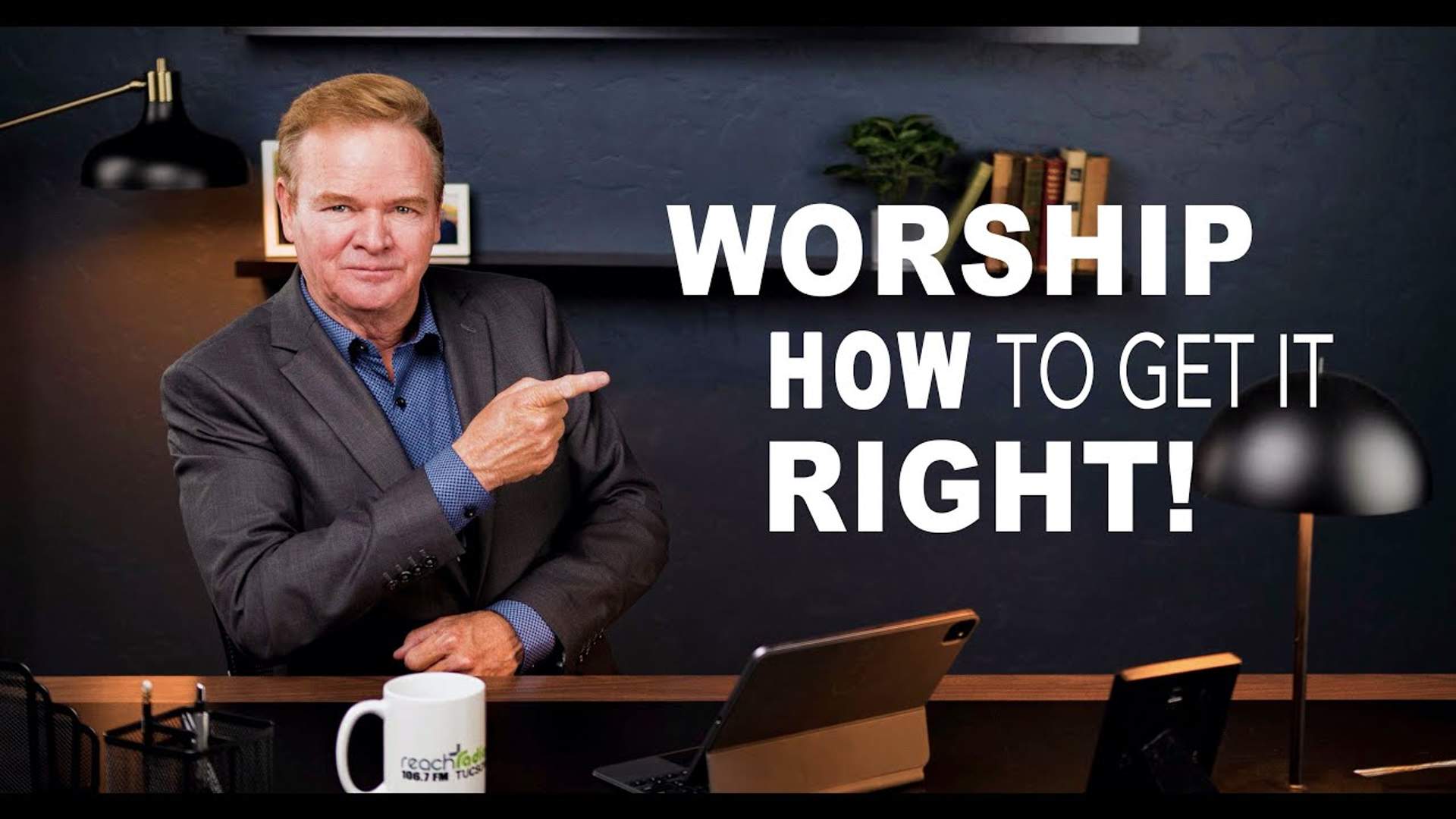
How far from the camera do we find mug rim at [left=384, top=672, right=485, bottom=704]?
1.42m

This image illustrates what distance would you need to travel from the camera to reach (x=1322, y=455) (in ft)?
5.16

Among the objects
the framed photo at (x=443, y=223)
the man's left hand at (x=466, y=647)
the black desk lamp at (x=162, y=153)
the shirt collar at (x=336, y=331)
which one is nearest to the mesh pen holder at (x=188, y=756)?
the man's left hand at (x=466, y=647)

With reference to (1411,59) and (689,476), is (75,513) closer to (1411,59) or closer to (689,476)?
(689,476)

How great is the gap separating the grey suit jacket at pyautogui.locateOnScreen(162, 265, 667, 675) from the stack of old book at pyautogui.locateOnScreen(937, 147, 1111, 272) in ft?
4.38

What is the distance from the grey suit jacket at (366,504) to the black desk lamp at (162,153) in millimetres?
798

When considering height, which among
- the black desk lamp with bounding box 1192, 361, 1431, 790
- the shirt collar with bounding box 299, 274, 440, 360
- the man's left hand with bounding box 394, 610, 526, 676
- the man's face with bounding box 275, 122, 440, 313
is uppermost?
the man's face with bounding box 275, 122, 440, 313

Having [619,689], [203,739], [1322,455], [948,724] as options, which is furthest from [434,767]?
[1322,455]

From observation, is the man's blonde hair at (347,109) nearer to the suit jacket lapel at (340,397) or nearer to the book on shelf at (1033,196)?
the suit jacket lapel at (340,397)

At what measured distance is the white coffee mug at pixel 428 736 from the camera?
1421 millimetres

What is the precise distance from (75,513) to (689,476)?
4.60 ft

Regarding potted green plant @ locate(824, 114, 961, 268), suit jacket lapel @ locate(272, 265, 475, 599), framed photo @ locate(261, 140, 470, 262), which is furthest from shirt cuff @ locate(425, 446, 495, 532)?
potted green plant @ locate(824, 114, 961, 268)

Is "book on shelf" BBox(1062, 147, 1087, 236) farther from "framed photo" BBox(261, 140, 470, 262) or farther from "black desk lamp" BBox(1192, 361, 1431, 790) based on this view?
"black desk lamp" BBox(1192, 361, 1431, 790)

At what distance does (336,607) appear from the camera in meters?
2.07
